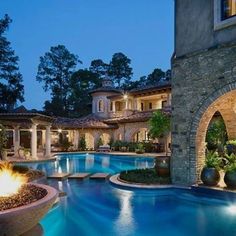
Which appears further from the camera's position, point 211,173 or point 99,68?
point 99,68

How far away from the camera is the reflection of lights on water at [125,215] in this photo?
8.10 m

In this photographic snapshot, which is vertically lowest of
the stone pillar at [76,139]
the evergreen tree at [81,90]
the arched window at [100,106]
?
the stone pillar at [76,139]

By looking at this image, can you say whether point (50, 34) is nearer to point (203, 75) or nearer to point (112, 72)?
point (112, 72)

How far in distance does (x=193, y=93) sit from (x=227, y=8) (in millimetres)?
3368

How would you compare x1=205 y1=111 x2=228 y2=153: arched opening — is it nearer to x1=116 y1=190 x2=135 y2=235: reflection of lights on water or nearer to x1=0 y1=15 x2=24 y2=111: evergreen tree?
x1=116 y1=190 x2=135 y2=235: reflection of lights on water

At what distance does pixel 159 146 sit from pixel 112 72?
110ft

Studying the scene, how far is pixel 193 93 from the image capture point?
40.3 ft

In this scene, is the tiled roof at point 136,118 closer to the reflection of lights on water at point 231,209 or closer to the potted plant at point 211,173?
the potted plant at point 211,173

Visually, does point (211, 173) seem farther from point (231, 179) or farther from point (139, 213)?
point (139, 213)

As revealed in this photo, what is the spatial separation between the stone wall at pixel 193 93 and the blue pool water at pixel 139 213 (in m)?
1.09

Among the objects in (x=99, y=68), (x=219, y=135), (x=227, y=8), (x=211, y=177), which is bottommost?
(x=211, y=177)

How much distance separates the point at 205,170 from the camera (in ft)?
38.7

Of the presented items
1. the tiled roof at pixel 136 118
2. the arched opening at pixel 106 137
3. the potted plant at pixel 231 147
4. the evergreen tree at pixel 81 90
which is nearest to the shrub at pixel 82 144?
the arched opening at pixel 106 137

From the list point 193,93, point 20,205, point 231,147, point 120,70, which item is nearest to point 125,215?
point 20,205
